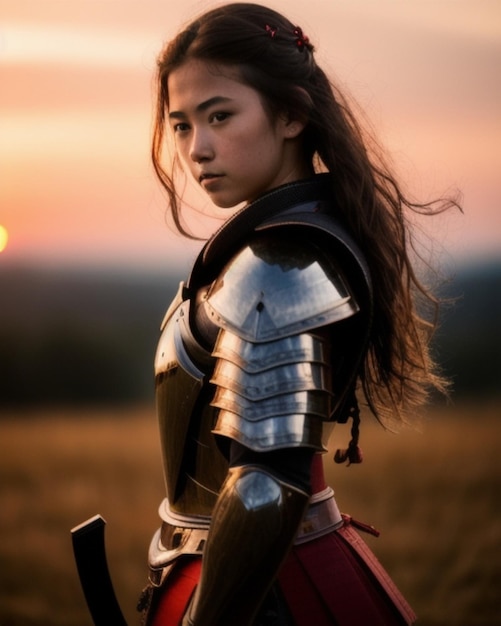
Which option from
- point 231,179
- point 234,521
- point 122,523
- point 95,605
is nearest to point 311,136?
point 231,179

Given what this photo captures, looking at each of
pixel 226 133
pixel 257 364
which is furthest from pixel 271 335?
pixel 226 133

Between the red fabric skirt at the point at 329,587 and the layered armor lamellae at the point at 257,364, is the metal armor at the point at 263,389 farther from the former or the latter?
the red fabric skirt at the point at 329,587

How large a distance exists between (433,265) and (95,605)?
887 millimetres

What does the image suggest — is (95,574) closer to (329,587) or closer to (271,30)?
(329,587)

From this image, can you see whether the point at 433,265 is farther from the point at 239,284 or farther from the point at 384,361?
the point at 239,284

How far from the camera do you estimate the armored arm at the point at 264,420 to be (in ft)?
4.96

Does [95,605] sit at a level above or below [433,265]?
below

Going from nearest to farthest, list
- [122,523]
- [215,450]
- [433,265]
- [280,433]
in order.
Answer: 1. [280,433]
2. [215,450]
3. [433,265]
4. [122,523]

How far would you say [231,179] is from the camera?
5.86 feet

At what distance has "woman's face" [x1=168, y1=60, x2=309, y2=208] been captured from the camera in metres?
1.75

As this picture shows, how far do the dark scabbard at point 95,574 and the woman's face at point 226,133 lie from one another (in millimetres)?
595

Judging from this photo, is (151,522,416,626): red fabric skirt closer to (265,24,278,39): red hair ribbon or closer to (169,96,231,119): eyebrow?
(169,96,231,119): eyebrow

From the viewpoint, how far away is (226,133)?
1751 millimetres

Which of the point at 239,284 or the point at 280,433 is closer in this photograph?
the point at 280,433
